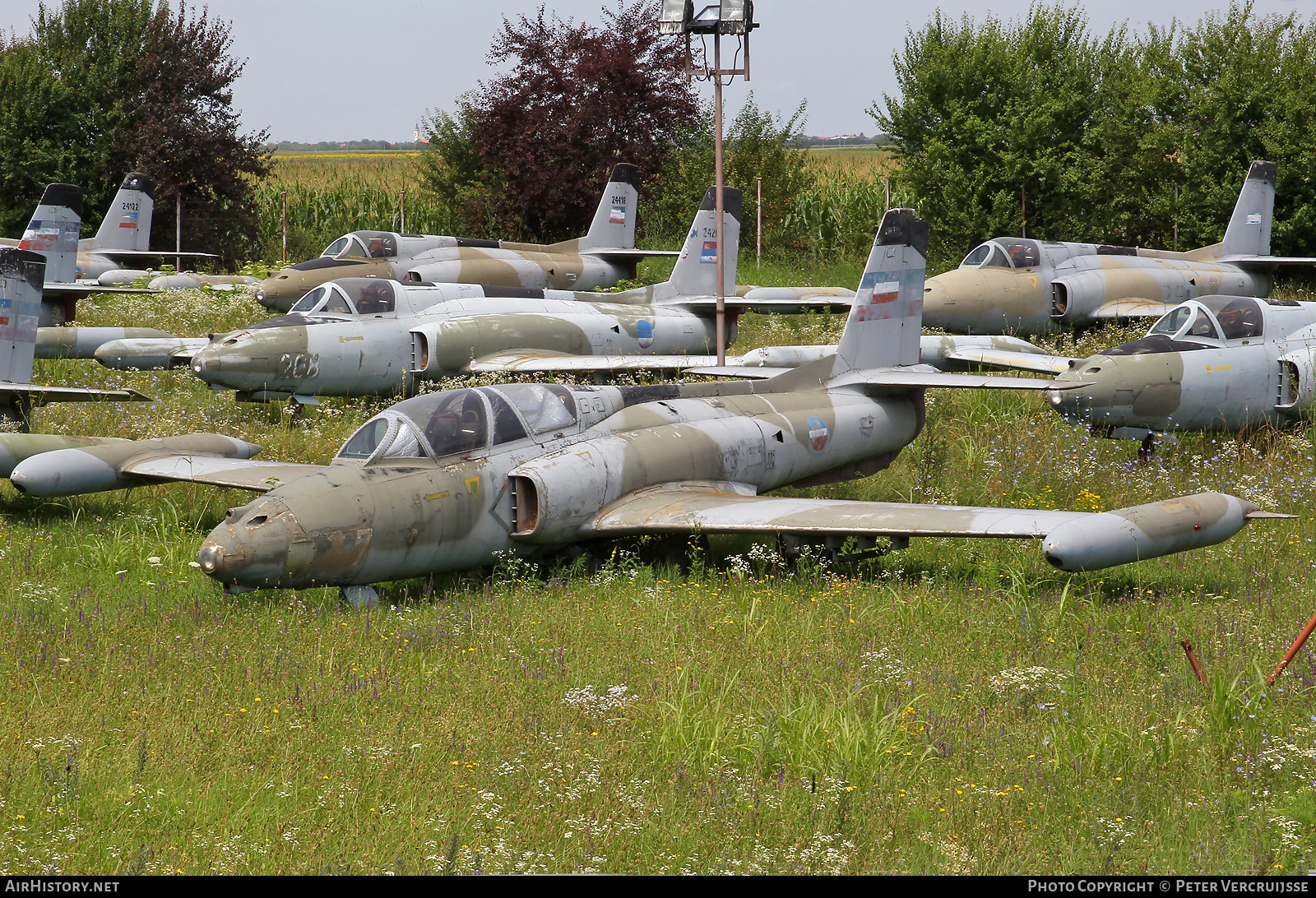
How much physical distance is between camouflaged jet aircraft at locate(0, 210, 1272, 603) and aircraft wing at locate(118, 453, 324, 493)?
2cm

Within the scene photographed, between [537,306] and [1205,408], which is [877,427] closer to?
[1205,408]

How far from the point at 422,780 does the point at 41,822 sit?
1.67 meters

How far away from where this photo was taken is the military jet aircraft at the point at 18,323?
11.5 meters

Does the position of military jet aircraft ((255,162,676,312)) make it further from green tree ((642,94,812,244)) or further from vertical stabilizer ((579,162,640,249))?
green tree ((642,94,812,244))

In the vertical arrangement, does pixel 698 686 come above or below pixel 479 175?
below

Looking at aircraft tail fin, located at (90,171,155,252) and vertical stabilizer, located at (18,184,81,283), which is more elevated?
aircraft tail fin, located at (90,171,155,252)

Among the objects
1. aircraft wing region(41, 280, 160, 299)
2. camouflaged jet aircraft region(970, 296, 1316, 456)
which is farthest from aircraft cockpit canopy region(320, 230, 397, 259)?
camouflaged jet aircraft region(970, 296, 1316, 456)

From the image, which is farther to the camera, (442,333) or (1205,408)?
(442,333)

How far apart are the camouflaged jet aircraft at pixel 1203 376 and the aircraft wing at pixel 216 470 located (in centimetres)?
779

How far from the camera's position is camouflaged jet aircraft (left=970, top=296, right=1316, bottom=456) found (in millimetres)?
12117

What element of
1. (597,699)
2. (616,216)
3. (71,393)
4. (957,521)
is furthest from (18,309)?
(616,216)

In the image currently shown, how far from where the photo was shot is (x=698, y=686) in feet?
22.1

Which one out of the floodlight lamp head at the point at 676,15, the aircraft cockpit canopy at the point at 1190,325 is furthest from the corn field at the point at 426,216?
the aircraft cockpit canopy at the point at 1190,325

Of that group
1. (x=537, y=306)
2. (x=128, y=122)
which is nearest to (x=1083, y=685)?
(x=537, y=306)
